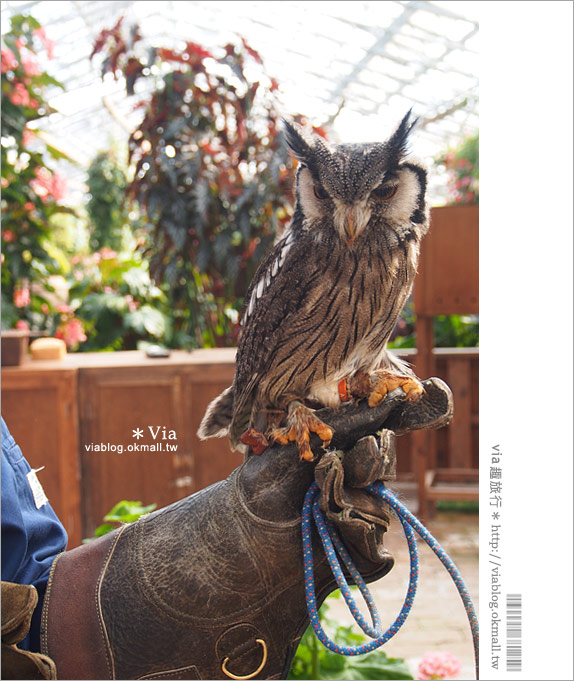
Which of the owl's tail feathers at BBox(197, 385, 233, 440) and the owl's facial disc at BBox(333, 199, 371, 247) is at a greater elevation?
the owl's facial disc at BBox(333, 199, 371, 247)

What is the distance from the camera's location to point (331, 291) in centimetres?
77

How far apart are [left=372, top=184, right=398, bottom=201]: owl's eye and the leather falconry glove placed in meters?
0.23

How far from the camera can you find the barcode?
0.65 metres

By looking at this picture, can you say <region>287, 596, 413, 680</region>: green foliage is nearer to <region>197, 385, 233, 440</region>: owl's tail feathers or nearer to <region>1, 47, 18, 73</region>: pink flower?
<region>197, 385, 233, 440</region>: owl's tail feathers

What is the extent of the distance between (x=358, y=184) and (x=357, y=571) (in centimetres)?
45

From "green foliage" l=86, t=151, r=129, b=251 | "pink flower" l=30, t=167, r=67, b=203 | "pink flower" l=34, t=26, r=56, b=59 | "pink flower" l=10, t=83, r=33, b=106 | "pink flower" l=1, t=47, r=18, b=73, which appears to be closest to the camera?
"pink flower" l=34, t=26, r=56, b=59

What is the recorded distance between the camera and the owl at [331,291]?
722mm

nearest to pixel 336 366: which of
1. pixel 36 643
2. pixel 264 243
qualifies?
pixel 36 643

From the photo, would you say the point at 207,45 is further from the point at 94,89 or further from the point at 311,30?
the point at 311,30

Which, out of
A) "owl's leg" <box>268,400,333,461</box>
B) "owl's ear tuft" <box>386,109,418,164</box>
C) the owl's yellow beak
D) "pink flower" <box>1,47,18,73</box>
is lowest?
"owl's leg" <box>268,400,333,461</box>

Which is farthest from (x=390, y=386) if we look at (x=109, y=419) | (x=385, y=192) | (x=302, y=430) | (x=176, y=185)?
(x=176, y=185)

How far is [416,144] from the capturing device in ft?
2.50

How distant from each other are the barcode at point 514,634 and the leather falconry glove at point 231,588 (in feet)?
0.46

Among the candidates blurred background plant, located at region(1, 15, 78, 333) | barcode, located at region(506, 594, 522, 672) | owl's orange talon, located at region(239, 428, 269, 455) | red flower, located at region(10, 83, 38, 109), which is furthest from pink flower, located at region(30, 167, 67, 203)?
barcode, located at region(506, 594, 522, 672)
